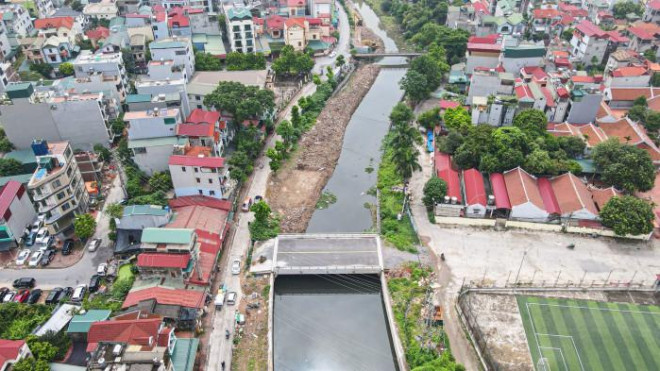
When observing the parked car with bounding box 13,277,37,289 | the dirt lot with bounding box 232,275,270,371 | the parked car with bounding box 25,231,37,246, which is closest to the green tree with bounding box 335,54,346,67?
the dirt lot with bounding box 232,275,270,371

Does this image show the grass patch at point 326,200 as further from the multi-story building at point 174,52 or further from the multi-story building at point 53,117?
the multi-story building at point 174,52

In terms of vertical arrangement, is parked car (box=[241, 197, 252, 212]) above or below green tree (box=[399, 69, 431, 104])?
below

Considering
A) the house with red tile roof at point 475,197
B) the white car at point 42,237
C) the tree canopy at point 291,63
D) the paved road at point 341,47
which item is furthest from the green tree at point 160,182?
the paved road at point 341,47

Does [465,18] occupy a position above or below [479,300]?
above

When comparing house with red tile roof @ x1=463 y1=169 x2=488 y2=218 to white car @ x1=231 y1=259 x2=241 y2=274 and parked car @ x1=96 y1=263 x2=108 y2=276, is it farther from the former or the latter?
parked car @ x1=96 y1=263 x2=108 y2=276

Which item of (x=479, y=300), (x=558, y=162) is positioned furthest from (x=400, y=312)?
(x=558, y=162)

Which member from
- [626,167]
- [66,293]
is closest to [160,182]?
[66,293]

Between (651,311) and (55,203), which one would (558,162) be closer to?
(651,311)
